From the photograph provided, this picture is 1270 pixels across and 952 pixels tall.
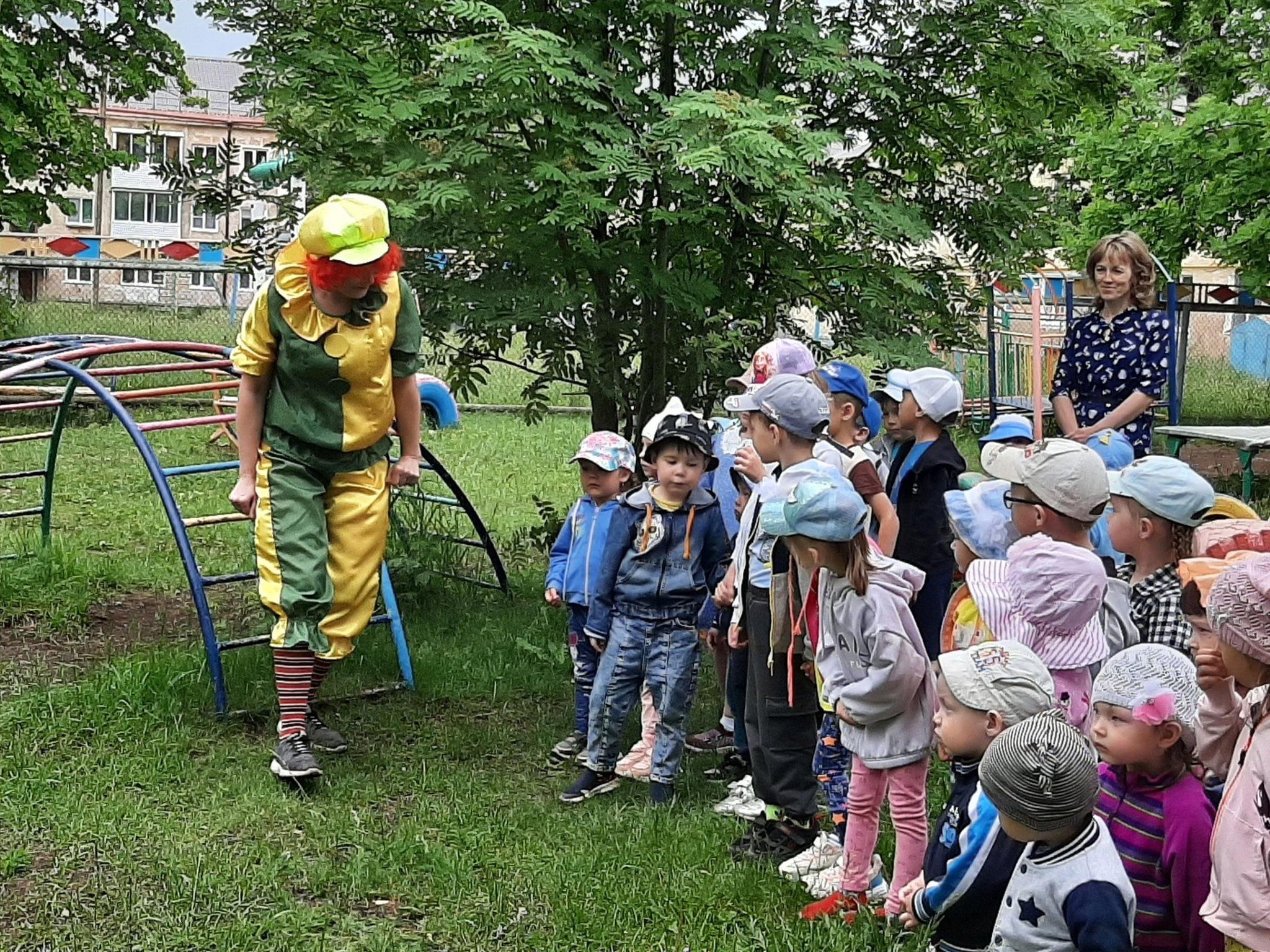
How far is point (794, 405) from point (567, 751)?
5.80 feet

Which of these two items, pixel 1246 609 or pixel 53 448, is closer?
pixel 1246 609

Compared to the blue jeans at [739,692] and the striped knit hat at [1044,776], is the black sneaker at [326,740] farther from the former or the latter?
the striped knit hat at [1044,776]

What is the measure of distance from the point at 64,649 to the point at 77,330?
13.7m

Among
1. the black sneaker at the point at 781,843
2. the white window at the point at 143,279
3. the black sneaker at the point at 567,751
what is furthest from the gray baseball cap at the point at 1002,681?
the white window at the point at 143,279

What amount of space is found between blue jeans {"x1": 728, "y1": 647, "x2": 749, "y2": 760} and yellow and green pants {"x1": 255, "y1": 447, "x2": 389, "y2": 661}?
4.45 feet

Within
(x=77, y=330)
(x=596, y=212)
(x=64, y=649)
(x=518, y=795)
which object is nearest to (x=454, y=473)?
(x=64, y=649)

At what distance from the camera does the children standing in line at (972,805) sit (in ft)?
10.3

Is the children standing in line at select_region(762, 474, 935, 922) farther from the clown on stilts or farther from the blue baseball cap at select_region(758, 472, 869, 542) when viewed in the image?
the clown on stilts

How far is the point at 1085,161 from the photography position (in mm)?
14031

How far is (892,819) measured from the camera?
399cm

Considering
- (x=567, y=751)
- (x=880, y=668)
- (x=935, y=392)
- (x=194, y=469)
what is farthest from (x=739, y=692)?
A: (x=194, y=469)

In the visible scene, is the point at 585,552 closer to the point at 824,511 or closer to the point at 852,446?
the point at 852,446

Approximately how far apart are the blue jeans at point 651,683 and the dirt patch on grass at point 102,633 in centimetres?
260

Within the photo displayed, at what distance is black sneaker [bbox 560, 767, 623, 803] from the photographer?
16.5ft
